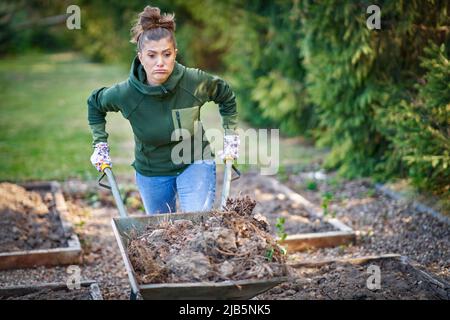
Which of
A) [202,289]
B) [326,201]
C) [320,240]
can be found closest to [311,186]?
[326,201]

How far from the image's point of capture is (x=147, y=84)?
166 inches

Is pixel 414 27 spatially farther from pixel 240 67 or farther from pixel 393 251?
pixel 240 67

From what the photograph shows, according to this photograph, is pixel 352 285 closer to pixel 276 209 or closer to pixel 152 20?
pixel 152 20

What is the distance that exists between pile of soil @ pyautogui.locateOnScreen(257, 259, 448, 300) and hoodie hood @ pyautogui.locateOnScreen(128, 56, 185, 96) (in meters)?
1.59

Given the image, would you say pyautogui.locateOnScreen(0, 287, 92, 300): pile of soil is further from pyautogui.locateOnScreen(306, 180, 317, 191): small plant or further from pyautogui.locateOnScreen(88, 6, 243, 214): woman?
pyautogui.locateOnScreen(306, 180, 317, 191): small plant

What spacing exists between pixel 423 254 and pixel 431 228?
22.1 inches

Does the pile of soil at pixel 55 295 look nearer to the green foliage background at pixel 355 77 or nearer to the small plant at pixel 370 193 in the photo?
the green foliage background at pixel 355 77

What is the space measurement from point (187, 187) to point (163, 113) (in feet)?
1.90

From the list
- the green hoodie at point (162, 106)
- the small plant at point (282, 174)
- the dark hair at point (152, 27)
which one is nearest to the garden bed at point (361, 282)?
the green hoodie at point (162, 106)

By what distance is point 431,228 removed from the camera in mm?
5520

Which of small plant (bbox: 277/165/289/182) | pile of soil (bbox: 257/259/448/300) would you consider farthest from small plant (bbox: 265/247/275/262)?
small plant (bbox: 277/165/289/182)

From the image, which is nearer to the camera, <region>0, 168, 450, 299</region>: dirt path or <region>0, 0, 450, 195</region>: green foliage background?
<region>0, 168, 450, 299</region>: dirt path

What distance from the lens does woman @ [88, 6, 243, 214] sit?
13.5 ft
